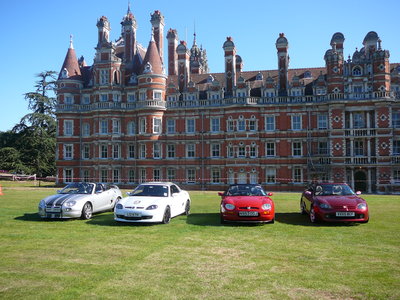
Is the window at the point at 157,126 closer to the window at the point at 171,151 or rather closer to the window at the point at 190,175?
the window at the point at 171,151

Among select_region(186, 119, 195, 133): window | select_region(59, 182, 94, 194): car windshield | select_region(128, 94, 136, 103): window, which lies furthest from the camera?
select_region(128, 94, 136, 103): window

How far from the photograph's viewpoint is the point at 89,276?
6973 millimetres

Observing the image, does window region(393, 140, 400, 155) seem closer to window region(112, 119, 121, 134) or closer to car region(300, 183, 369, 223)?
car region(300, 183, 369, 223)

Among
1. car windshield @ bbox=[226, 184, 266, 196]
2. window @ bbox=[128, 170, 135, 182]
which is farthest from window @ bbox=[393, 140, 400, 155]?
car windshield @ bbox=[226, 184, 266, 196]

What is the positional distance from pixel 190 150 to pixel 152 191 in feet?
95.9

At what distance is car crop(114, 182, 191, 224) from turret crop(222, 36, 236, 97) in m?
30.5

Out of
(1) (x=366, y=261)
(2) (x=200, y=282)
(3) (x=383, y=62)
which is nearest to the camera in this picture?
(2) (x=200, y=282)

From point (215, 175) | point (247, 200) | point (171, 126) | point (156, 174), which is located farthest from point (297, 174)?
point (247, 200)

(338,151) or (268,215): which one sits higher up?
(338,151)

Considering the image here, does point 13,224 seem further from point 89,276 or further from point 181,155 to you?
point 181,155

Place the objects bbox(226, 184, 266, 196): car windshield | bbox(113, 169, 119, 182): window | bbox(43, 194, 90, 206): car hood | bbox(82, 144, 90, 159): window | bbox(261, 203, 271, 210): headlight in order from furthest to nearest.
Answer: bbox(82, 144, 90, 159): window → bbox(113, 169, 119, 182): window → bbox(226, 184, 266, 196): car windshield → bbox(43, 194, 90, 206): car hood → bbox(261, 203, 271, 210): headlight

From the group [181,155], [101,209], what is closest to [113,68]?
[181,155]

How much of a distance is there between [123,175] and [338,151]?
995 inches

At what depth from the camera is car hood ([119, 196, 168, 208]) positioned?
13.3m
